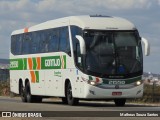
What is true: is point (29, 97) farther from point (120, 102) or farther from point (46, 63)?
point (120, 102)

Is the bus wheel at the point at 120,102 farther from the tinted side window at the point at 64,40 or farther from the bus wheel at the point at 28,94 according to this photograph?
the bus wheel at the point at 28,94

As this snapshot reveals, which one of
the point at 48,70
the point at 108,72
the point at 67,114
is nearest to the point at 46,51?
the point at 48,70

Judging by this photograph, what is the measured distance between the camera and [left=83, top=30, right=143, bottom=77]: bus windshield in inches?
1065

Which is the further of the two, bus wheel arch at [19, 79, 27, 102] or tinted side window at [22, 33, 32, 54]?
bus wheel arch at [19, 79, 27, 102]

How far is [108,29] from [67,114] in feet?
22.4

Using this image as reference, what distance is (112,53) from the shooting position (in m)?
27.2

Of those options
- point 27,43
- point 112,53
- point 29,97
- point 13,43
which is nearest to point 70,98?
point 112,53

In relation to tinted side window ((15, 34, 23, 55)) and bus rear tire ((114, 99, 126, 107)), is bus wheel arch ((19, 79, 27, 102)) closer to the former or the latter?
tinted side window ((15, 34, 23, 55))

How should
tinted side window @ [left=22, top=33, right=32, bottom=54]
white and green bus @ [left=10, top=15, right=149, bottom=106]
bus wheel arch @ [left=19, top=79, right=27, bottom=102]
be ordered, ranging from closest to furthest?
1. white and green bus @ [left=10, top=15, right=149, bottom=106]
2. tinted side window @ [left=22, top=33, right=32, bottom=54]
3. bus wheel arch @ [left=19, top=79, right=27, bottom=102]

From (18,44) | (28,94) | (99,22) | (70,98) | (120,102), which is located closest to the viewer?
(99,22)

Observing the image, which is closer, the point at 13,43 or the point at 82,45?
the point at 82,45

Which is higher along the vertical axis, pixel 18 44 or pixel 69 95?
pixel 18 44

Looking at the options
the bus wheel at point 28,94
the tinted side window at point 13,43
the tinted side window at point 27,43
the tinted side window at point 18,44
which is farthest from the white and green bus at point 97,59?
the tinted side window at point 13,43

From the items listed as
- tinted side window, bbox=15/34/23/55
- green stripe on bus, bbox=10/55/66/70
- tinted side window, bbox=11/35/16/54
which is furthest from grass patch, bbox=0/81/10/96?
tinted side window, bbox=15/34/23/55
